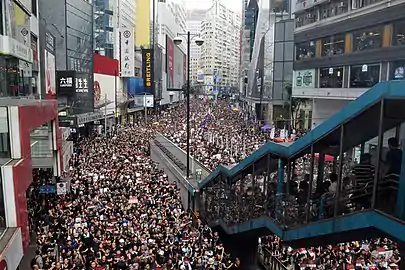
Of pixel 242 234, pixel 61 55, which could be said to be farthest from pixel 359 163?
pixel 61 55

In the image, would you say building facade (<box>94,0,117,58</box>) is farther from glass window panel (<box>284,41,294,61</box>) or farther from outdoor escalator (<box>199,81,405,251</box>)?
outdoor escalator (<box>199,81,405,251</box>)

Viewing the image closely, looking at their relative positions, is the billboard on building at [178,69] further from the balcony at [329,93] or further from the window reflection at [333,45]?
the window reflection at [333,45]

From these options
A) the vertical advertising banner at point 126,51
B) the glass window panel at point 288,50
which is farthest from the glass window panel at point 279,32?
the vertical advertising banner at point 126,51

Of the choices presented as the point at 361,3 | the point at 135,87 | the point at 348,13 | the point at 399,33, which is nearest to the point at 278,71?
the point at 348,13

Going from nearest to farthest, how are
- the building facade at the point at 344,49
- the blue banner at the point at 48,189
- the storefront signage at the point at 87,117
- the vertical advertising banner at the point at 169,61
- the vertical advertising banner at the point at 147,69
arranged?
1. the blue banner at the point at 48,189
2. the building facade at the point at 344,49
3. the storefront signage at the point at 87,117
4. the vertical advertising banner at the point at 147,69
5. the vertical advertising banner at the point at 169,61

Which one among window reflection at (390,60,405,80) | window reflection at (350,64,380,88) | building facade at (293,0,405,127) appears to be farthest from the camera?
window reflection at (350,64,380,88)

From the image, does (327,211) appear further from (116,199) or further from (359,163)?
(116,199)

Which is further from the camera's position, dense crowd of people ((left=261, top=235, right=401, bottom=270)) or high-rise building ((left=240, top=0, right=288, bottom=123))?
high-rise building ((left=240, top=0, right=288, bottom=123))

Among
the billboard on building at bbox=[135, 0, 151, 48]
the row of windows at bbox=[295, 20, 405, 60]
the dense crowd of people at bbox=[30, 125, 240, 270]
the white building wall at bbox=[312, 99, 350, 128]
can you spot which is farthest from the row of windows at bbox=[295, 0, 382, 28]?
the billboard on building at bbox=[135, 0, 151, 48]
